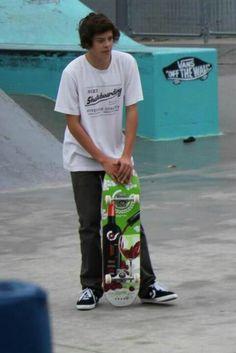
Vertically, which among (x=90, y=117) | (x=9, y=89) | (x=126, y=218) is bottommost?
(x=9, y=89)

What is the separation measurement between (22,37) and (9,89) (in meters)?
1.15

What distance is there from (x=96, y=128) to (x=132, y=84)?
1.02 ft

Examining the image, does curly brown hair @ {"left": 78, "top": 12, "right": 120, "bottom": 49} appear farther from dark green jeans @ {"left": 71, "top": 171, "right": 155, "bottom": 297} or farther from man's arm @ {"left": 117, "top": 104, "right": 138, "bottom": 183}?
dark green jeans @ {"left": 71, "top": 171, "right": 155, "bottom": 297}

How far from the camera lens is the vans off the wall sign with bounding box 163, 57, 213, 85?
1298 cm

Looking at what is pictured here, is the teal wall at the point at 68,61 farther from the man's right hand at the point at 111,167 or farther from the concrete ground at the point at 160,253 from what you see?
the man's right hand at the point at 111,167

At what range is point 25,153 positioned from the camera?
10484 millimetres

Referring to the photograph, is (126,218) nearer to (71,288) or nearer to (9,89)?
(71,288)

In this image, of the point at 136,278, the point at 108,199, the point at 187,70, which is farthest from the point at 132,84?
the point at 187,70

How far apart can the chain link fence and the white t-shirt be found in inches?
591

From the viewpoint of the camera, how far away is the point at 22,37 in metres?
15.0

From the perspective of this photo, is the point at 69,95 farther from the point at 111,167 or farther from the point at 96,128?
the point at 111,167

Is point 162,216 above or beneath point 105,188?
beneath

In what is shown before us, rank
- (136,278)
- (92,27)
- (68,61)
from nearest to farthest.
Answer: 1. (92,27)
2. (136,278)
3. (68,61)

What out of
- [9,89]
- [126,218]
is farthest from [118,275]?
[9,89]
